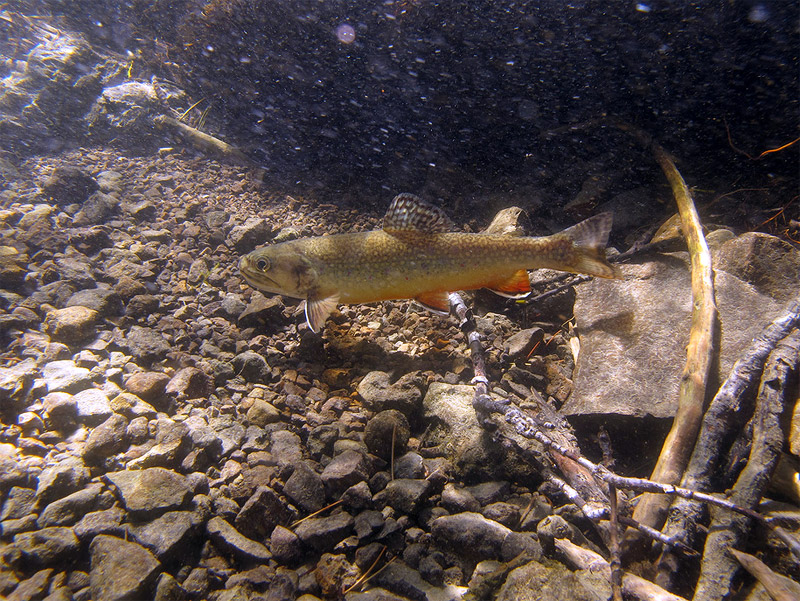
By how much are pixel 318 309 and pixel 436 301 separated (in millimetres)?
1329

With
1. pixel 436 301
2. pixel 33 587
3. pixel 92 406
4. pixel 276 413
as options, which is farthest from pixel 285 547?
pixel 436 301

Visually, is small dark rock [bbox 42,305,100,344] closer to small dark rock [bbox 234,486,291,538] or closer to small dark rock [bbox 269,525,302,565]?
small dark rock [bbox 234,486,291,538]

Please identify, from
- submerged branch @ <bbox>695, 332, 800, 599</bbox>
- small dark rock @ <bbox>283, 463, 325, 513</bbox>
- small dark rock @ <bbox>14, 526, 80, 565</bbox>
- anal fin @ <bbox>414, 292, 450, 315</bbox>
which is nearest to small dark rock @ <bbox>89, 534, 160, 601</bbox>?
small dark rock @ <bbox>14, 526, 80, 565</bbox>

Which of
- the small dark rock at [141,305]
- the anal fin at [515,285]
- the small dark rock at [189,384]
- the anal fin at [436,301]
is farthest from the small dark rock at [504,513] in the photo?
the small dark rock at [141,305]

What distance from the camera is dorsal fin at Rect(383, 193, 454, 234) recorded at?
3.87 meters

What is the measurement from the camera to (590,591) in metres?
2.06

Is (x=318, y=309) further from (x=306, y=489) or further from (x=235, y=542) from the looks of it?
(x=235, y=542)

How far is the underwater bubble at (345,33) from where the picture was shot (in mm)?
7100

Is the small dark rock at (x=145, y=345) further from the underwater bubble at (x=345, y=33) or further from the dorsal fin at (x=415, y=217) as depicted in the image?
the underwater bubble at (x=345, y=33)

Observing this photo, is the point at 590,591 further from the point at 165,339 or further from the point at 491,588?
the point at 165,339

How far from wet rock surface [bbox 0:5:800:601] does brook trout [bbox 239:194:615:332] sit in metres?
0.66

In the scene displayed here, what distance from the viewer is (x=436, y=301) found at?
3826 mm

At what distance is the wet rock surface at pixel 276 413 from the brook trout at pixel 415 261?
655 mm

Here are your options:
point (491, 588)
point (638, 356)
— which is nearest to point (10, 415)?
point (491, 588)
